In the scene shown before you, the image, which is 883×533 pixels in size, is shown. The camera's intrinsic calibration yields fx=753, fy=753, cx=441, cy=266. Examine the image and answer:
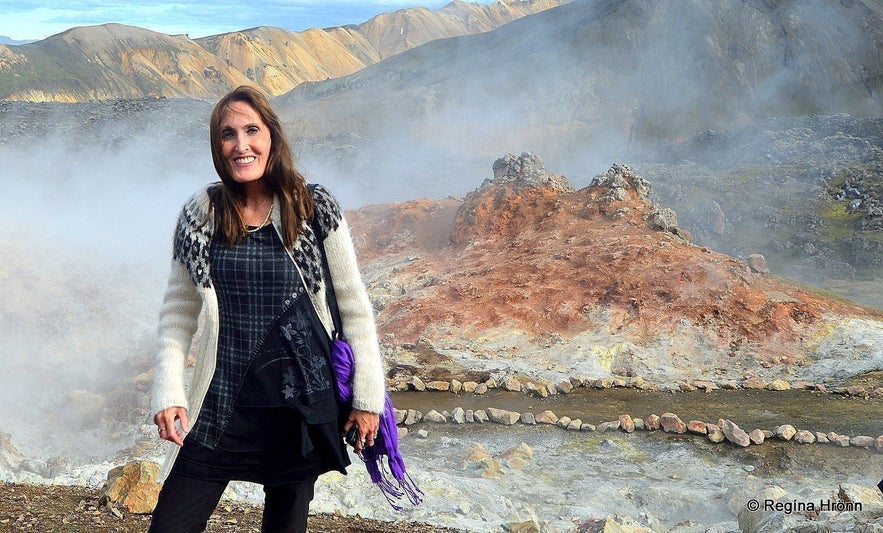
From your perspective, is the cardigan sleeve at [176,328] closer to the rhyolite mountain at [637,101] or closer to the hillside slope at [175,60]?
the rhyolite mountain at [637,101]

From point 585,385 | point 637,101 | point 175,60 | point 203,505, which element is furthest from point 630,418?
point 175,60

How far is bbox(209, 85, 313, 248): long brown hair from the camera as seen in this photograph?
2.10 metres

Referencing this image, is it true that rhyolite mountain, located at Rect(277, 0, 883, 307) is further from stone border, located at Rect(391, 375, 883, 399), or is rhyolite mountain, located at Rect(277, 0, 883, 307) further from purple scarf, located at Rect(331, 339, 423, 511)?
purple scarf, located at Rect(331, 339, 423, 511)

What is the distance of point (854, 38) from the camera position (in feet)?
150

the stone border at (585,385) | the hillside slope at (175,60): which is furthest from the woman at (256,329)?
the hillside slope at (175,60)

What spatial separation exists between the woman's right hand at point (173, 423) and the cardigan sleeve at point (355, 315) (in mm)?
487

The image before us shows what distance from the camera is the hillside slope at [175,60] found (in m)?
65.9

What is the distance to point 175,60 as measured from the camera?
8162cm

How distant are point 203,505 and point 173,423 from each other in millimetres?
255

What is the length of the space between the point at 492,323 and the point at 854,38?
45.4m

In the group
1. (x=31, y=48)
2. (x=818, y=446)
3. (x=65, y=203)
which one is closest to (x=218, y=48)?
(x=31, y=48)

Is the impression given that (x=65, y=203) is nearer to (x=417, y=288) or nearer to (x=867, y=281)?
(x=417, y=288)

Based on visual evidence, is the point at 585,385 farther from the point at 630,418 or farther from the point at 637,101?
the point at 637,101

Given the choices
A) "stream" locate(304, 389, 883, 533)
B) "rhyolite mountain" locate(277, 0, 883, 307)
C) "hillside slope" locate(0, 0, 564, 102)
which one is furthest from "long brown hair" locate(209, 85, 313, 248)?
"hillside slope" locate(0, 0, 564, 102)
